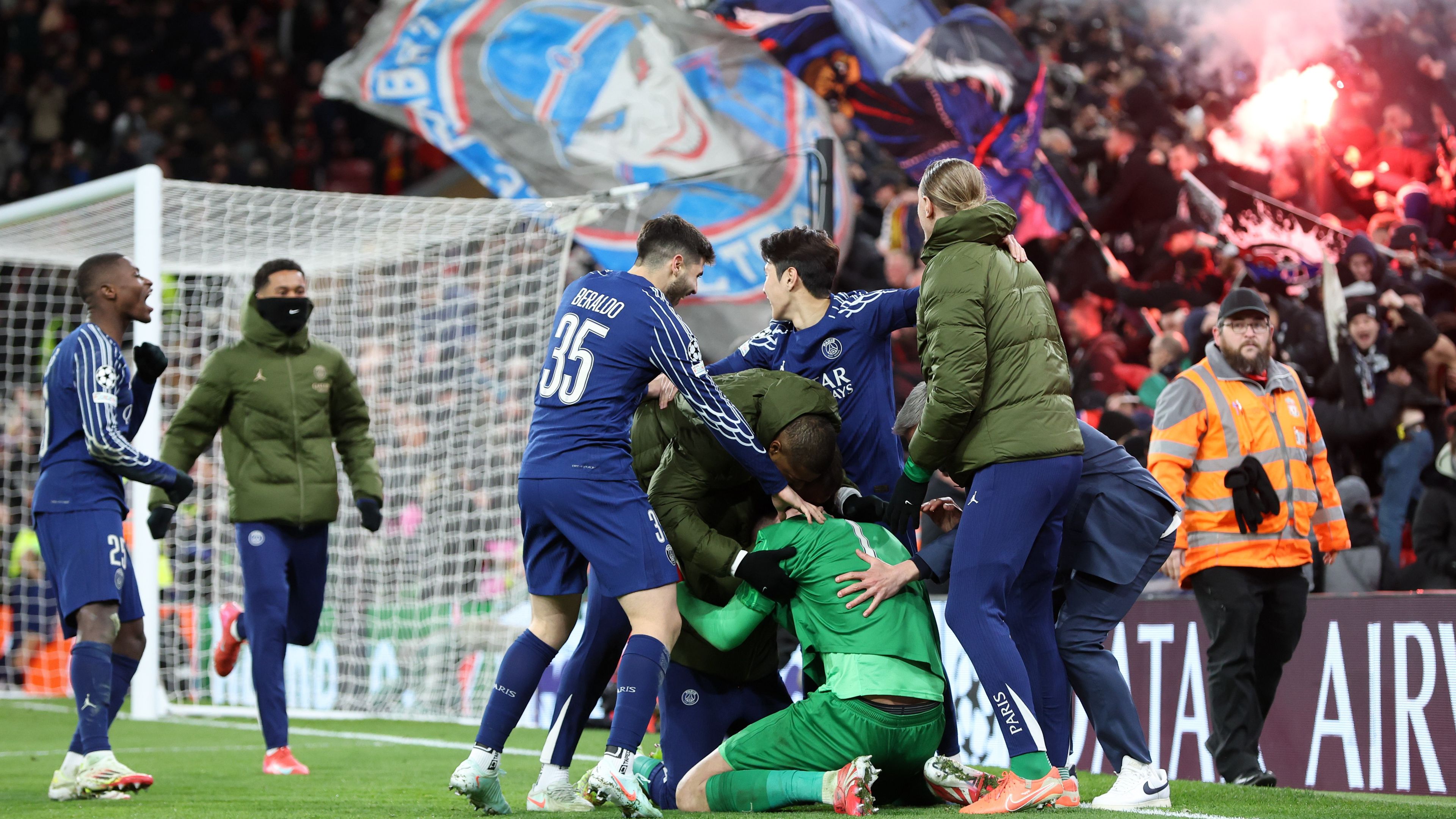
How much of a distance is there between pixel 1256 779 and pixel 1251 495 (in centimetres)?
114

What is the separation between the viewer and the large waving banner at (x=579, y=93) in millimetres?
12164

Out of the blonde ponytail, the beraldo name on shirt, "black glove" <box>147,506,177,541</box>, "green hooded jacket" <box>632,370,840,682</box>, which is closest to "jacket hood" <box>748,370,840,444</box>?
"green hooded jacket" <box>632,370,840,682</box>

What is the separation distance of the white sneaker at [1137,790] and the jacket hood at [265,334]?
4276 millimetres

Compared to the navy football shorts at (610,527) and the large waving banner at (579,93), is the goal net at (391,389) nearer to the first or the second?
the large waving banner at (579,93)

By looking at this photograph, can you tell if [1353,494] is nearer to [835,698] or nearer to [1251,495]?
[1251,495]

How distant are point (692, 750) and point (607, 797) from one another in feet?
2.53

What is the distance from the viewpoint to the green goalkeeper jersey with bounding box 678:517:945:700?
4.28 metres

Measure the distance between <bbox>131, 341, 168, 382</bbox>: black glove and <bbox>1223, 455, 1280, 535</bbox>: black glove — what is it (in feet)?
14.4

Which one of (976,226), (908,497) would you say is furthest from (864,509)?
(976,226)

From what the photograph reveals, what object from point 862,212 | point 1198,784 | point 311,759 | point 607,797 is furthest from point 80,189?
point 1198,784

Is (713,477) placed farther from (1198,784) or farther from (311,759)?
(311,759)

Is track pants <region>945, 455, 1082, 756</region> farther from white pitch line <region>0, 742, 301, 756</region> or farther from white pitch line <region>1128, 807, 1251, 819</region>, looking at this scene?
white pitch line <region>0, 742, 301, 756</region>

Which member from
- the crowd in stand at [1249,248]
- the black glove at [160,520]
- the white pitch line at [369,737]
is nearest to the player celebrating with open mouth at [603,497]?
the black glove at [160,520]

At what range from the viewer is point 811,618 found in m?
4.40
